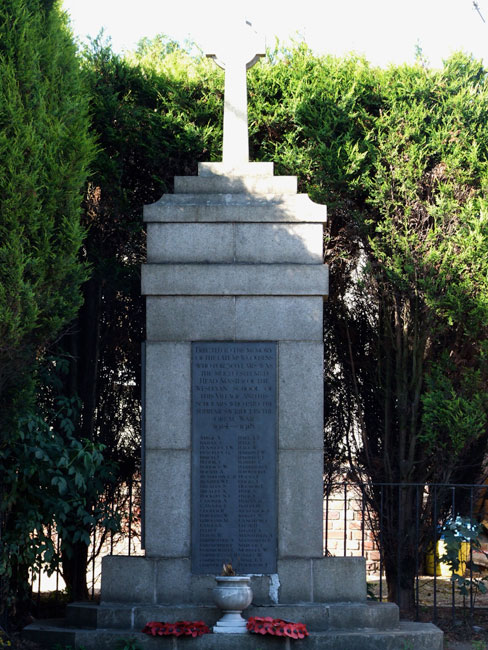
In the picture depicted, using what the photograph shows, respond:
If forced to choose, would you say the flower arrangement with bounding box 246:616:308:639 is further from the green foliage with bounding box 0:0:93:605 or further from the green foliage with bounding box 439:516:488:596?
the green foliage with bounding box 439:516:488:596

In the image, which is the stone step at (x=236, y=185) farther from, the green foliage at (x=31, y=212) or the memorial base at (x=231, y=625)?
the memorial base at (x=231, y=625)

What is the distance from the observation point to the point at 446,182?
354 inches

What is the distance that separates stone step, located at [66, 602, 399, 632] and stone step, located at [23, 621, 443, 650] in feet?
0.25

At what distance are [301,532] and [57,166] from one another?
3460mm

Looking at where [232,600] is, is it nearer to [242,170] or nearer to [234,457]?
[234,457]

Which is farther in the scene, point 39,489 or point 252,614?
point 39,489

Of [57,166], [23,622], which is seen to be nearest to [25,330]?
[57,166]

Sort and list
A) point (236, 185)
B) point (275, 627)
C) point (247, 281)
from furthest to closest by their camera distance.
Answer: point (236, 185) < point (247, 281) < point (275, 627)

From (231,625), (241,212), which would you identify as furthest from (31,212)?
(231,625)

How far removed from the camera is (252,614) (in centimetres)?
712

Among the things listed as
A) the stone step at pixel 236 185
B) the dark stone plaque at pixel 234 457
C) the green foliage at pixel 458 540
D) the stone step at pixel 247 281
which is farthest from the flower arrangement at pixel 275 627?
the stone step at pixel 236 185

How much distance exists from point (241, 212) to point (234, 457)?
6.61 ft

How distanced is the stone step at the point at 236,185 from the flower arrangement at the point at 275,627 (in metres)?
3.47

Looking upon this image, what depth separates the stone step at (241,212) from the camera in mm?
7508
